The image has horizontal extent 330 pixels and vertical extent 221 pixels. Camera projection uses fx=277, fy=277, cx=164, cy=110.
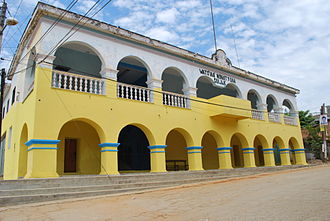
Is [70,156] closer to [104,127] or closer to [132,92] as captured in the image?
[104,127]

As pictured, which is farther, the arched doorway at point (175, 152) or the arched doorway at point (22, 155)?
the arched doorway at point (175, 152)

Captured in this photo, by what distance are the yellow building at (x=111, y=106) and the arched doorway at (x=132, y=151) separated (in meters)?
0.05

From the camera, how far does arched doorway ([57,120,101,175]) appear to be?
10.7 meters

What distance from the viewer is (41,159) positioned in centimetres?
773

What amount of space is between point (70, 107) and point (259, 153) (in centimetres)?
1549

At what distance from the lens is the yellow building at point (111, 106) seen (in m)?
8.50

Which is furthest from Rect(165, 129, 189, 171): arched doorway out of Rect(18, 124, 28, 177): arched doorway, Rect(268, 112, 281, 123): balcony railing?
Rect(18, 124, 28, 177): arched doorway

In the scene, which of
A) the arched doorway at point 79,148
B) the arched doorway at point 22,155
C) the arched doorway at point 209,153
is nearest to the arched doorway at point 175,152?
the arched doorway at point 209,153

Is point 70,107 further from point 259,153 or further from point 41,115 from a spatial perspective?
point 259,153

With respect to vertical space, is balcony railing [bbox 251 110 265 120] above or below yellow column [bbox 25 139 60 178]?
above

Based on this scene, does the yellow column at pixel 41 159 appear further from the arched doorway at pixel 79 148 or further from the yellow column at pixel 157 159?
the yellow column at pixel 157 159

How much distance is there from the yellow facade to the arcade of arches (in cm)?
4

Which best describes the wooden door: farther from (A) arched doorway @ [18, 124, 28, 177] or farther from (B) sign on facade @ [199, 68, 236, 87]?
(B) sign on facade @ [199, 68, 236, 87]

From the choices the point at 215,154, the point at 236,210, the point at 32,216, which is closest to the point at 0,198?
the point at 32,216
